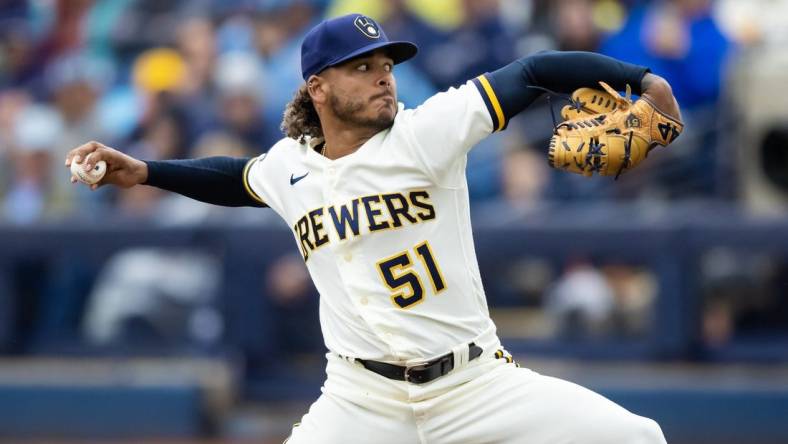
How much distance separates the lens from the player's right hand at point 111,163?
4.29 meters

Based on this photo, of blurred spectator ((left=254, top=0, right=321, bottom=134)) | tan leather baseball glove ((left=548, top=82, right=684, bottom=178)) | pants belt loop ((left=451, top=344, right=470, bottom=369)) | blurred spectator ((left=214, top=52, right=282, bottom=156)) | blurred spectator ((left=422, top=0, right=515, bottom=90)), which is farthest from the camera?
blurred spectator ((left=254, top=0, right=321, bottom=134))

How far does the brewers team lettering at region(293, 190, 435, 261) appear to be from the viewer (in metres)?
4.14

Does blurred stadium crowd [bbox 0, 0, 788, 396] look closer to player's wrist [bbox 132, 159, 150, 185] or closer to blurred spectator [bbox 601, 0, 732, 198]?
blurred spectator [bbox 601, 0, 732, 198]

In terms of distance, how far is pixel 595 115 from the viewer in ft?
13.2

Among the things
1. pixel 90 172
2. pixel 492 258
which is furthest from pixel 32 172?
pixel 90 172

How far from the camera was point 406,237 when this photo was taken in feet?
13.6

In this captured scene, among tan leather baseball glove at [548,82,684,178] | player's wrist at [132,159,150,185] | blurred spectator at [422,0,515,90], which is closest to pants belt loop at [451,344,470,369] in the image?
tan leather baseball glove at [548,82,684,178]

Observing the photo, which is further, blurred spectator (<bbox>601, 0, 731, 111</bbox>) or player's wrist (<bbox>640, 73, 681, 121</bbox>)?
blurred spectator (<bbox>601, 0, 731, 111</bbox>)

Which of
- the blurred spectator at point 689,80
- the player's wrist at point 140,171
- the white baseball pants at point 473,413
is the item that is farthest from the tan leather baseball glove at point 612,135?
the blurred spectator at point 689,80

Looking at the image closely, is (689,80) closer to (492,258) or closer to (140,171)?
(492,258)

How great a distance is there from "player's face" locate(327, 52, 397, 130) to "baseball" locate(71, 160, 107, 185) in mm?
792

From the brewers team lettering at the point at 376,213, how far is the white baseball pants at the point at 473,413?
0.44 meters

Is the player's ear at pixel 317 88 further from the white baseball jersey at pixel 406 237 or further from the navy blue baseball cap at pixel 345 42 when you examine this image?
the white baseball jersey at pixel 406 237

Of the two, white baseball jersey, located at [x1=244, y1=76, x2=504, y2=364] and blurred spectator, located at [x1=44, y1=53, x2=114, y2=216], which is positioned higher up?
blurred spectator, located at [x1=44, y1=53, x2=114, y2=216]
